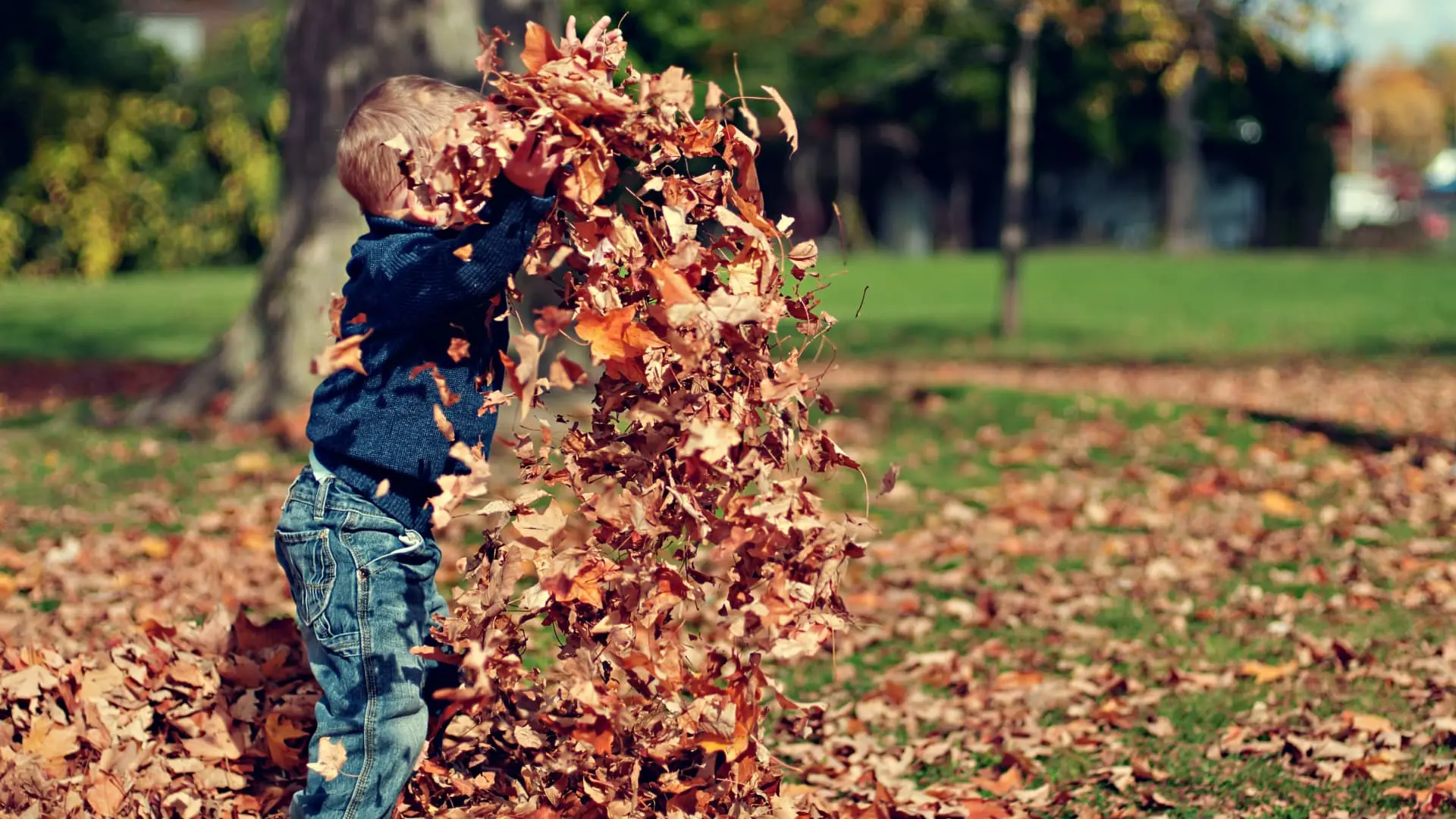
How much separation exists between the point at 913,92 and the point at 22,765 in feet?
124

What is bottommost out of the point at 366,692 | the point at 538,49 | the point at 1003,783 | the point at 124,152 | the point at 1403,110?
the point at 1403,110

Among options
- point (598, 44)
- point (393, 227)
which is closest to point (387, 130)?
point (393, 227)

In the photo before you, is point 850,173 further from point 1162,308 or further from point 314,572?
point 314,572

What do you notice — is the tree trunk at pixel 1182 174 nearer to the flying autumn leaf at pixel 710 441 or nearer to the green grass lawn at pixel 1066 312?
the green grass lawn at pixel 1066 312

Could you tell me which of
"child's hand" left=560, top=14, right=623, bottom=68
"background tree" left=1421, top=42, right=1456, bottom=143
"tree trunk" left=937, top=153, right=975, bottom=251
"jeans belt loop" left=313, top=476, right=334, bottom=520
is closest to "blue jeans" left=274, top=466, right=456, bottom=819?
"jeans belt loop" left=313, top=476, right=334, bottom=520

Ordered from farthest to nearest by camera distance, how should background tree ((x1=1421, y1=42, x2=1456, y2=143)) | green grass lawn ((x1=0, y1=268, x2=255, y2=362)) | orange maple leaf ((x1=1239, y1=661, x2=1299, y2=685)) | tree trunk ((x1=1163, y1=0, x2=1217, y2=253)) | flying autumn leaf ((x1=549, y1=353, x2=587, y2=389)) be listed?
background tree ((x1=1421, y1=42, x2=1456, y2=143))
tree trunk ((x1=1163, y1=0, x2=1217, y2=253))
green grass lawn ((x1=0, y1=268, x2=255, y2=362))
orange maple leaf ((x1=1239, y1=661, x2=1299, y2=685))
flying autumn leaf ((x1=549, y1=353, x2=587, y2=389))

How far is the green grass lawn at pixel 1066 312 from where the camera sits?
15.8m

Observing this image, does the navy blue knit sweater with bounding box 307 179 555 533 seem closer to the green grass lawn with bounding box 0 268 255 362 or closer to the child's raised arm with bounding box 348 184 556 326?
the child's raised arm with bounding box 348 184 556 326

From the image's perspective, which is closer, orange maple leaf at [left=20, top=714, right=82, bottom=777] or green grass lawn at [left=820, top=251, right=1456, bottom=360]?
orange maple leaf at [left=20, top=714, right=82, bottom=777]

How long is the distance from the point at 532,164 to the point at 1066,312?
1824cm

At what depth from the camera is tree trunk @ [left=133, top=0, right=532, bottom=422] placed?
27.9 feet

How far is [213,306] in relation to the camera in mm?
20203

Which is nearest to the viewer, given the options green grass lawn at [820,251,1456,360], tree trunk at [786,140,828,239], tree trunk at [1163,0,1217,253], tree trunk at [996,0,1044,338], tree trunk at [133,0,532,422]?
tree trunk at [133,0,532,422]

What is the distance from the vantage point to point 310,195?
923cm
